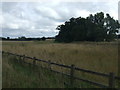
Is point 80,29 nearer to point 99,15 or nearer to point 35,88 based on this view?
point 99,15

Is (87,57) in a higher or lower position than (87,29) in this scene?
lower

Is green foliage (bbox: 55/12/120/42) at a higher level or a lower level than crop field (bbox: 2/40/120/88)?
higher

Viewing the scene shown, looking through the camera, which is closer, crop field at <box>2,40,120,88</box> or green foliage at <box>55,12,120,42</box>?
crop field at <box>2,40,120,88</box>

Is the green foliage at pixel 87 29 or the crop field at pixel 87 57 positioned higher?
the green foliage at pixel 87 29

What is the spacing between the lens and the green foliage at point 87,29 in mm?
69812

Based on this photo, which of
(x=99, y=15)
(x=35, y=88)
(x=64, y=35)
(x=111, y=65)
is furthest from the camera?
(x=99, y=15)

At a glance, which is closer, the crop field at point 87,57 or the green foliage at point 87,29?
the crop field at point 87,57

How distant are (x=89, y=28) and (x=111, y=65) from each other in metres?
59.6

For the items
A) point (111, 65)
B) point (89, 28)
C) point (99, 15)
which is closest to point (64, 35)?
point (89, 28)

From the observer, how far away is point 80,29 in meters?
70.7

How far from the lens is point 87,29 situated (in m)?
71.1

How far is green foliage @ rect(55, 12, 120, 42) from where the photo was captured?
6981cm

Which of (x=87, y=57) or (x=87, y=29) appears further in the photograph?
(x=87, y=29)

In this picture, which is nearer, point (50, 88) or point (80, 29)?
point (50, 88)
